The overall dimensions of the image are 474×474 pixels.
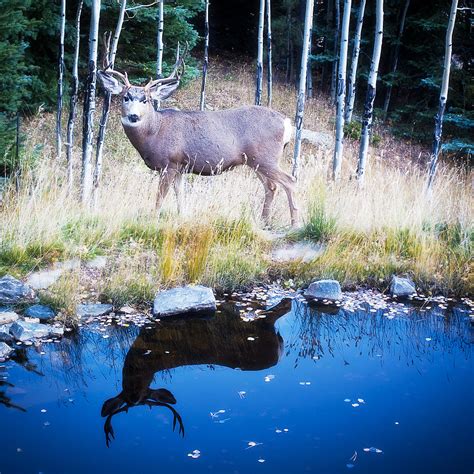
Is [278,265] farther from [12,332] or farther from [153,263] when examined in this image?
[12,332]

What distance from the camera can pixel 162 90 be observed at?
7.67 m

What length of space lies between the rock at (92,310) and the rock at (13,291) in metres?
0.46

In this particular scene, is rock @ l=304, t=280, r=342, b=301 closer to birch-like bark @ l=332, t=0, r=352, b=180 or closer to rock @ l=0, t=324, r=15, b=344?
rock @ l=0, t=324, r=15, b=344

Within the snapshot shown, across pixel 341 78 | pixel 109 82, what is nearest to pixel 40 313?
pixel 109 82

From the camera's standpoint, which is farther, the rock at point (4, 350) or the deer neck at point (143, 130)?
the deer neck at point (143, 130)

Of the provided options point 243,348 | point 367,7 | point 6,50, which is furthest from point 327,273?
point 367,7

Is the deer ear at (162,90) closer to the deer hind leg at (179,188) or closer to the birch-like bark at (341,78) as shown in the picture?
the deer hind leg at (179,188)

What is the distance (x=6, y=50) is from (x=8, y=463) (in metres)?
6.18

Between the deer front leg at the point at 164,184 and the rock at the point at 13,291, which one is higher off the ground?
the deer front leg at the point at 164,184

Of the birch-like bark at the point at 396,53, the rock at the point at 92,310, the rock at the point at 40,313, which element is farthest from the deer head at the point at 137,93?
the birch-like bark at the point at 396,53

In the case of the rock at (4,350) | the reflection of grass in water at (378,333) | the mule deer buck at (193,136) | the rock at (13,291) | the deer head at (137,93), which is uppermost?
the deer head at (137,93)

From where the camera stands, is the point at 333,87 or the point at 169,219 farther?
the point at 333,87

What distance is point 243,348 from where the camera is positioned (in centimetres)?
539

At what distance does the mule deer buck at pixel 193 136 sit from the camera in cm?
746
